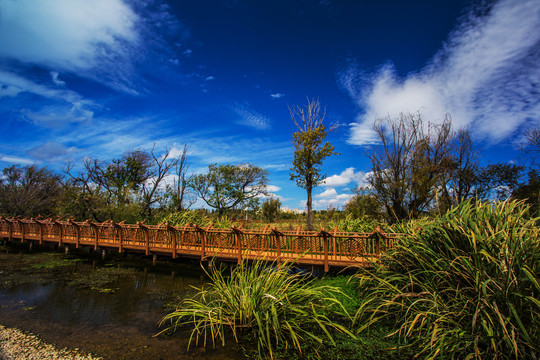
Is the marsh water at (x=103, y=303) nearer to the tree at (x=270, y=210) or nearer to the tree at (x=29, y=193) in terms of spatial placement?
the tree at (x=29, y=193)

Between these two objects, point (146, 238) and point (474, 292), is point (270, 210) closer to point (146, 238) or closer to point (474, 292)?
point (146, 238)

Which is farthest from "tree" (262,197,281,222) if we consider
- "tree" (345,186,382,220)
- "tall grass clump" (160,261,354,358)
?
"tall grass clump" (160,261,354,358)

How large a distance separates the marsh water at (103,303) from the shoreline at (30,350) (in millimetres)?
139

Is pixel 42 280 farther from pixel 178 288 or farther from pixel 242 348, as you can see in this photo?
pixel 242 348

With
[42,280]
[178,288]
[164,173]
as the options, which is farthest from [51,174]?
[178,288]

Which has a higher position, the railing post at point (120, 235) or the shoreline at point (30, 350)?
the railing post at point (120, 235)

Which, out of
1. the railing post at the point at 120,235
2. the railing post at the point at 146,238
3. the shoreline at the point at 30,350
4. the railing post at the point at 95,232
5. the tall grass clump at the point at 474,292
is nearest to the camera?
the tall grass clump at the point at 474,292

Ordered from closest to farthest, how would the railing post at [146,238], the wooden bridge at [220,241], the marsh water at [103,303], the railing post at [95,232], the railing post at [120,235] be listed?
the marsh water at [103,303] → the wooden bridge at [220,241] → the railing post at [146,238] → the railing post at [120,235] → the railing post at [95,232]

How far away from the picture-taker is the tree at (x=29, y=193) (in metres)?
21.9

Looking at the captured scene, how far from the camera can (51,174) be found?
105 feet

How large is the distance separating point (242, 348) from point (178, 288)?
4829 mm

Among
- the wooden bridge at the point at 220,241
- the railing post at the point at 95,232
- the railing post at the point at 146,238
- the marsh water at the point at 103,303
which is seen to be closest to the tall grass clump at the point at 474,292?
the wooden bridge at the point at 220,241

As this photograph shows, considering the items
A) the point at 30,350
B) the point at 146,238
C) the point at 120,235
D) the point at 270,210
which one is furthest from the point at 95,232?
the point at 270,210

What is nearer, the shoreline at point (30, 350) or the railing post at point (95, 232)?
the shoreline at point (30, 350)
